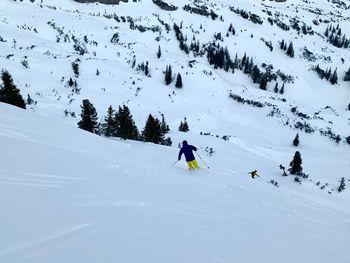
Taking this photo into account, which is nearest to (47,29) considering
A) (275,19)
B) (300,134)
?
(300,134)

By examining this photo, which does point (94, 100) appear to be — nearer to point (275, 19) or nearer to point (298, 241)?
point (298, 241)

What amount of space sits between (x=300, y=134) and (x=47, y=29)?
54179mm

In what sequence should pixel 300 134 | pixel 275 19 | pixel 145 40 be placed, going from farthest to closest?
pixel 275 19 < pixel 145 40 < pixel 300 134

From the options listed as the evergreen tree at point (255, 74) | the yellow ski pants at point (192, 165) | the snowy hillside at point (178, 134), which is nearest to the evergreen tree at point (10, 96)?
the snowy hillside at point (178, 134)

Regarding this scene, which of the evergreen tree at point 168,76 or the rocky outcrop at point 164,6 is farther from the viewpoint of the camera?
the rocky outcrop at point 164,6

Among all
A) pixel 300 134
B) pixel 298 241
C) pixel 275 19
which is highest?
pixel 275 19

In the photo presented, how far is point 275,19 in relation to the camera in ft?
385

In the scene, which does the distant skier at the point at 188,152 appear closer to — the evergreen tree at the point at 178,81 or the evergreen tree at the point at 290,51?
the evergreen tree at the point at 178,81

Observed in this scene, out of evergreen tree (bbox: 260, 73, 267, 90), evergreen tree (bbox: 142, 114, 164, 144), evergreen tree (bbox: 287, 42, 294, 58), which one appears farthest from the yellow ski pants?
evergreen tree (bbox: 287, 42, 294, 58)

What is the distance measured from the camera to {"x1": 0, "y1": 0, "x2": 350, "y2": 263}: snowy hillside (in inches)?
289

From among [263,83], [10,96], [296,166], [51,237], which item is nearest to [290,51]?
[263,83]

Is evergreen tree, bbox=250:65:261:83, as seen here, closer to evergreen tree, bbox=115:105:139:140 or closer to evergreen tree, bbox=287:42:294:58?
evergreen tree, bbox=287:42:294:58

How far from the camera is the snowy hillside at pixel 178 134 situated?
734cm

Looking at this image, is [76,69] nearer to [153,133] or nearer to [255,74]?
[153,133]
